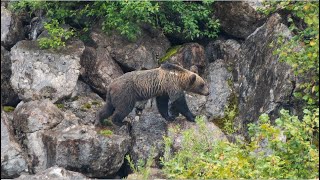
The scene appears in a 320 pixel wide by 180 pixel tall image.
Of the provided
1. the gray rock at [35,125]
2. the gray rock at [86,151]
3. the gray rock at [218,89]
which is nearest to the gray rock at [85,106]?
the gray rock at [35,125]

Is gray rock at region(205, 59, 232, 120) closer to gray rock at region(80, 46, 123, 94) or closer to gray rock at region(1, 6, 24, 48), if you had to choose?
gray rock at region(80, 46, 123, 94)

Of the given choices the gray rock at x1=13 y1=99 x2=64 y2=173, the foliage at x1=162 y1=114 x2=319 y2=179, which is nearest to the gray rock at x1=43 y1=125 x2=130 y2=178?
the gray rock at x1=13 y1=99 x2=64 y2=173

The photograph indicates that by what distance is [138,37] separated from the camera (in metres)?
15.4

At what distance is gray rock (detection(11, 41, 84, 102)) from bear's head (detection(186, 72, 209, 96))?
2239 mm

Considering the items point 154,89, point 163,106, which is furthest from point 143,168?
point 163,106

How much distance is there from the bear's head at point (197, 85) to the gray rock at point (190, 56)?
0.64 meters

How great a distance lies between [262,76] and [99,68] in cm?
330

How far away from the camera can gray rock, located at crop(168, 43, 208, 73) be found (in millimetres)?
15271

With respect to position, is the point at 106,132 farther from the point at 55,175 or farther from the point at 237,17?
the point at 237,17

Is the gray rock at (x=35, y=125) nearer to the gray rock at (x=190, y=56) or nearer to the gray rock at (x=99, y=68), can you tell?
the gray rock at (x=99, y=68)

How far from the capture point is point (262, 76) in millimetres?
13984

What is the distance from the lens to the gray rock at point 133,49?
15102 mm

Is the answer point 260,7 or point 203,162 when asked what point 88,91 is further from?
point 203,162

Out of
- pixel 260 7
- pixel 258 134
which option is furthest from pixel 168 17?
pixel 258 134
